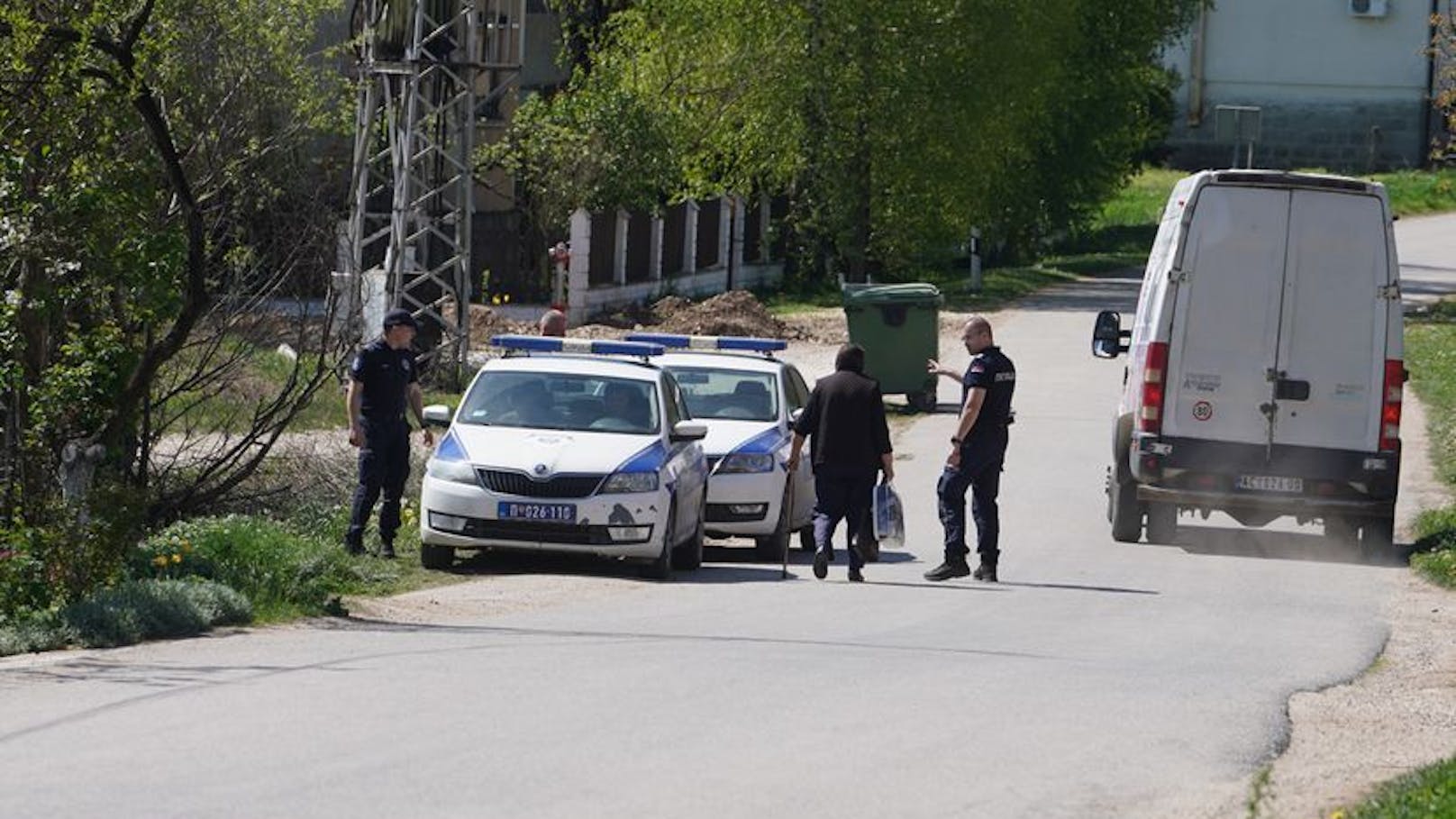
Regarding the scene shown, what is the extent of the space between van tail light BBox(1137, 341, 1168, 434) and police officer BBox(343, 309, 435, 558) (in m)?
5.91

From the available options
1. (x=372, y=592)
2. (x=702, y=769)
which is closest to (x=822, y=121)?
(x=372, y=592)

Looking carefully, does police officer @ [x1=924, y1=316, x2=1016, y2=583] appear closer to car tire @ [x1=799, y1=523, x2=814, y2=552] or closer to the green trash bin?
car tire @ [x1=799, y1=523, x2=814, y2=552]

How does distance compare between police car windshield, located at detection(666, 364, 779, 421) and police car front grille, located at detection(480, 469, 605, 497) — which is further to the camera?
police car windshield, located at detection(666, 364, 779, 421)

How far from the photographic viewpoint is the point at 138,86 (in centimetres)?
1402

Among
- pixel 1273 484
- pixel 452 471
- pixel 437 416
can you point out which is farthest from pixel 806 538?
pixel 452 471

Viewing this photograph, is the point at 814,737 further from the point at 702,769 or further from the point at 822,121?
the point at 822,121

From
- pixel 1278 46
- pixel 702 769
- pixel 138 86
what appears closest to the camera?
pixel 702 769

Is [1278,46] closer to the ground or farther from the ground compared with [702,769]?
farther from the ground

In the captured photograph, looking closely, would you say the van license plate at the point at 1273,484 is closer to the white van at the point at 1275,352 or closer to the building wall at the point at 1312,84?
the white van at the point at 1275,352

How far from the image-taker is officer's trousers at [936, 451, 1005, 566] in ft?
56.4

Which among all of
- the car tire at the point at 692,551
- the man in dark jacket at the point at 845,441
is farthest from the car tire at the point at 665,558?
the man in dark jacket at the point at 845,441

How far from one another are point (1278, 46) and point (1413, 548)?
195 ft

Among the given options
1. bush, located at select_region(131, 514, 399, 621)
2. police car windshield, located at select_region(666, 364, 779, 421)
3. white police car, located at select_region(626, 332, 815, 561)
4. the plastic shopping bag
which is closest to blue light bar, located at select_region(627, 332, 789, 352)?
white police car, located at select_region(626, 332, 815, 561)

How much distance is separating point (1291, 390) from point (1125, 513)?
73.0 inches
